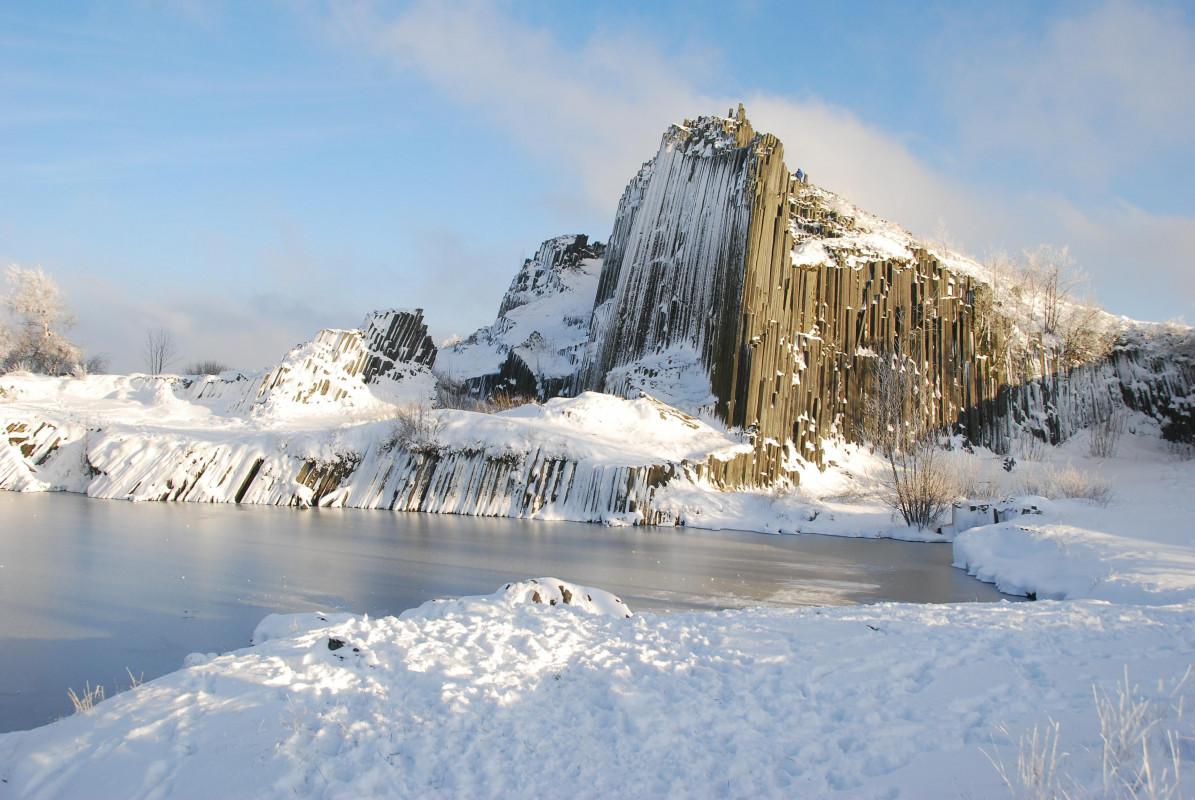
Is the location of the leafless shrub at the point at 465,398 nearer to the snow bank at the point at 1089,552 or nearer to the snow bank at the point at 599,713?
the snow bank at the point at 1089,552

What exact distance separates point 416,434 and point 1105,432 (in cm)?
4037

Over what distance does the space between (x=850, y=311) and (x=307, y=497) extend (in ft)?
97.7

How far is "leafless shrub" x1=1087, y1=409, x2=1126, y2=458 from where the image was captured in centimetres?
4319

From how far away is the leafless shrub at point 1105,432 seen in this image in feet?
142

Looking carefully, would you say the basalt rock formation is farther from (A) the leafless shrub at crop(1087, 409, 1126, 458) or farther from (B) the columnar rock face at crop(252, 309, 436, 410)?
(B) the columnar rock face at crop(252, 309, 436, 410)

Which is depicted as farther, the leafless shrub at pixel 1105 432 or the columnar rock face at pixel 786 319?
the leafless shrub at pixel 1105 432

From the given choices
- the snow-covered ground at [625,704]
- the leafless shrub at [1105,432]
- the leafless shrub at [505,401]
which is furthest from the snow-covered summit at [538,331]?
the snow-covered ground at [625,704]

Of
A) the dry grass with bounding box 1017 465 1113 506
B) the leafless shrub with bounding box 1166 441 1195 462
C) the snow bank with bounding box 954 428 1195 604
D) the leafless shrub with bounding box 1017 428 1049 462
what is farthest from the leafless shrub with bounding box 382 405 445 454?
the leafless shrub with bounding box 1166 441 1195 462

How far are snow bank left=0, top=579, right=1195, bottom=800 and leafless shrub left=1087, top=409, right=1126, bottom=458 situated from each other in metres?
40.9

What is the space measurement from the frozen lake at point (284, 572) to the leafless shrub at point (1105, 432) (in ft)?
80.2

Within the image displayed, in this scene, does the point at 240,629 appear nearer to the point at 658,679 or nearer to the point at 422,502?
the point at 658,679

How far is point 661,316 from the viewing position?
43.6 metres

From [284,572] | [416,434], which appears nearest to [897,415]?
[416,434]

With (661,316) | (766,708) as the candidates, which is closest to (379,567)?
(766,708)
